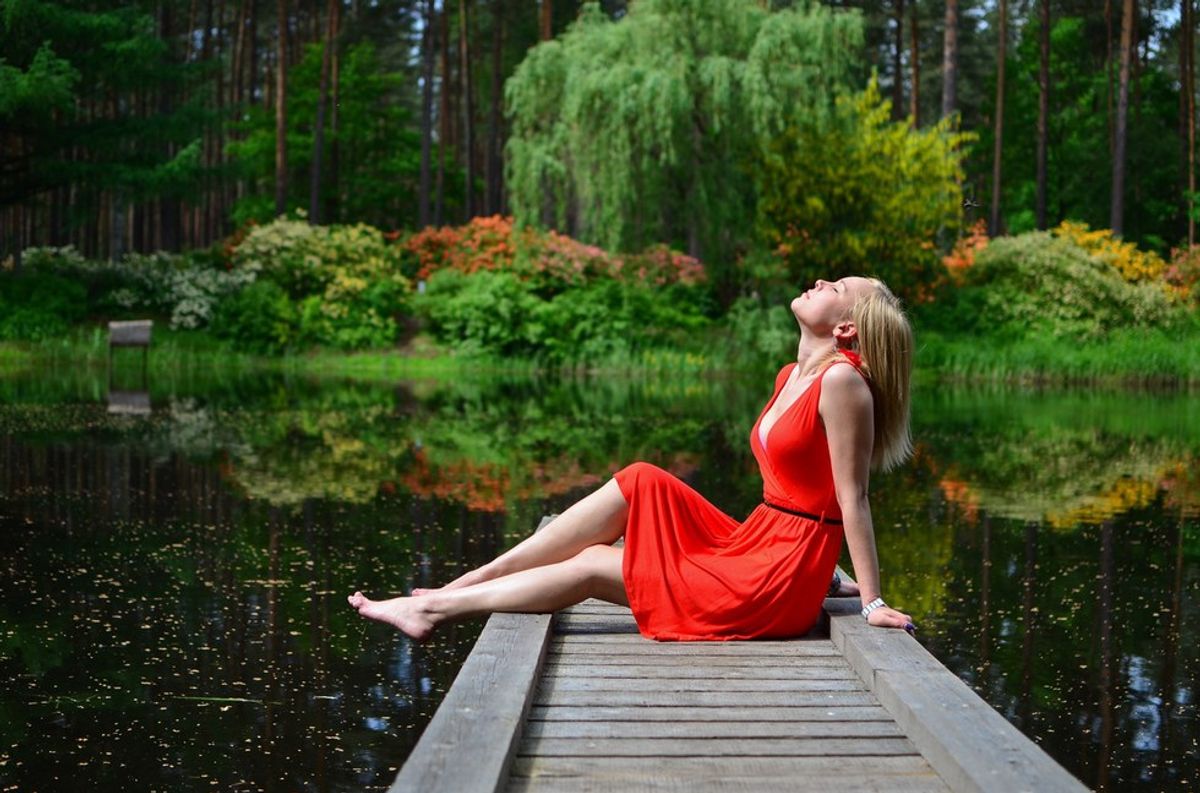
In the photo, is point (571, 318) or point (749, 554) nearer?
point (749, 554)

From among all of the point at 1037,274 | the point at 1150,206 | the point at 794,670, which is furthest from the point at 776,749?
the point at 1150,206

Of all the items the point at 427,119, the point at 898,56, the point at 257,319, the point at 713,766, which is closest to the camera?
the point at 713,766

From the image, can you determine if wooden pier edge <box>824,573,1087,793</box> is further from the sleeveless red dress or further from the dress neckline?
the dress neckline

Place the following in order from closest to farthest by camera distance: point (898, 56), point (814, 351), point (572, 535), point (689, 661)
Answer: point (689, 661), point (814, 351), point (572, 535), point (898, 56)

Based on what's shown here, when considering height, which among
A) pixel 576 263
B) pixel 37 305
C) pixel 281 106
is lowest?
pixel 37 305

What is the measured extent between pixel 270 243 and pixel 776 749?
92.0ft

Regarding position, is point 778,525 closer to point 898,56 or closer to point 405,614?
point 405,614

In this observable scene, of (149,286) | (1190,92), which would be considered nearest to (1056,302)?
(1190,92)

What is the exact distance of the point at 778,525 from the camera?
4762 mm

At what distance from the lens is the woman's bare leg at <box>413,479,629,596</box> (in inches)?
191

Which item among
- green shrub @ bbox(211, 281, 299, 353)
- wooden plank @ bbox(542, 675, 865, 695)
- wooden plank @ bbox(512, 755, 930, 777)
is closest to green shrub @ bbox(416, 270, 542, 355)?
green shrub @ bbox(211, 281, 299, 353)

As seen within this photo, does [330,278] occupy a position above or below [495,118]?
below

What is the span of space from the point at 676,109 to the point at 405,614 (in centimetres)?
2104

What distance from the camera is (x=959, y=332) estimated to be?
93.9ft
